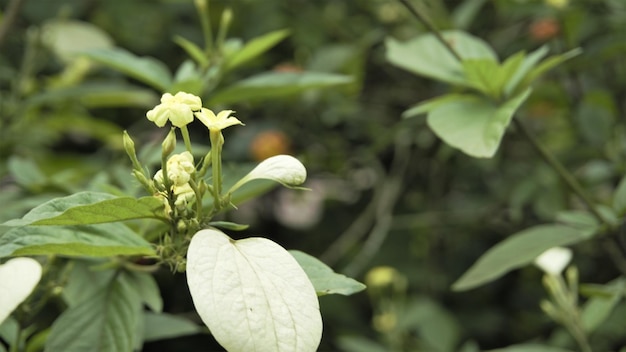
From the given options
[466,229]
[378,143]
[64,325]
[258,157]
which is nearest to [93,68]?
[258,157]

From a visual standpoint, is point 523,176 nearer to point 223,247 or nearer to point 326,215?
point 326,215

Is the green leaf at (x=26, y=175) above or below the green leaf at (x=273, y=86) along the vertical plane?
below

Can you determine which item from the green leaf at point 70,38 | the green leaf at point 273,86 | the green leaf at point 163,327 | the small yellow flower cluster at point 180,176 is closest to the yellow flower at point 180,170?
the small yellow flower cluster at point 180,176

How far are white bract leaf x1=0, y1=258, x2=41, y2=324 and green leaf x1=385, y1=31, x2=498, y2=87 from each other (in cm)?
55

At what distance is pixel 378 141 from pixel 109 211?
0.98m

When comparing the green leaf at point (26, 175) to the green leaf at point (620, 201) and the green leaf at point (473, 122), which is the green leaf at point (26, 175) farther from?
the green leaf at point (620, 201)

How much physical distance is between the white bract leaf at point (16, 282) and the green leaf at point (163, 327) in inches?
10.0

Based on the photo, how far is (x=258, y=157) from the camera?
171cm

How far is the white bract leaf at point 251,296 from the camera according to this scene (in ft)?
1.65

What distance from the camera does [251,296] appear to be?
53 centimetres

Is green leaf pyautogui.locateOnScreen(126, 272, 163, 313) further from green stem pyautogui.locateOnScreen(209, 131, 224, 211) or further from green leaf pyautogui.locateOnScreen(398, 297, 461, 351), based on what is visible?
green leaf pyautogui.locateOnScreen(398, 297, 461, 351)

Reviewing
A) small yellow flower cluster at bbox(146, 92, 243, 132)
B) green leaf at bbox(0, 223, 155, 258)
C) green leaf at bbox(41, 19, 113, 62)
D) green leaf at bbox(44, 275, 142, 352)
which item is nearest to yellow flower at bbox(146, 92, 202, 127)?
small yellow flower cluster at bbox(146, 92, 243, 132)

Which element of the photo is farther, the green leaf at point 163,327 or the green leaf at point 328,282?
the green leaf at point 163,327

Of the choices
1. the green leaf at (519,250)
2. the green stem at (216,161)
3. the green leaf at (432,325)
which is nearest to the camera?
the green stem at (216,161)
